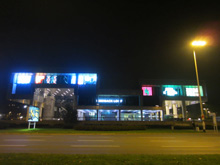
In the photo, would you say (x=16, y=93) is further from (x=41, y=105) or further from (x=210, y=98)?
(x=210, y=98)

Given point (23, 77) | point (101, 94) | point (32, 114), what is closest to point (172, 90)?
point (101, 94)

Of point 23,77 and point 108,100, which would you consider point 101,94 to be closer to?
point 108,100

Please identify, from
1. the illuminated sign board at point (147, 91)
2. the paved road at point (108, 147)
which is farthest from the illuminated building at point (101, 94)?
the paved road at point (108, 147)

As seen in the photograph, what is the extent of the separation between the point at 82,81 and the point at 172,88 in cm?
2966

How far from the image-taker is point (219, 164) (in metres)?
6.61

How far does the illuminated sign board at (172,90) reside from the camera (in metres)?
54.6

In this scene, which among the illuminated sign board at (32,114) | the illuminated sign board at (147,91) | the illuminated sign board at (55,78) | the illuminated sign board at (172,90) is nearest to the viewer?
the illuminated sign board at (32,114)

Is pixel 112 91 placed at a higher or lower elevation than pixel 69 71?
lower

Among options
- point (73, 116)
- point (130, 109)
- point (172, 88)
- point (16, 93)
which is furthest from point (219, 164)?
point (16, 93)

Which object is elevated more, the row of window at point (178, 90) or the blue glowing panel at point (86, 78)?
the blue glowing panel at point (86, 78)

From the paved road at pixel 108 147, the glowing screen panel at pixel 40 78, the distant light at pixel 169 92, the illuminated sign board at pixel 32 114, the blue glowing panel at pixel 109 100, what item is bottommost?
the paved road at pixel 108 147

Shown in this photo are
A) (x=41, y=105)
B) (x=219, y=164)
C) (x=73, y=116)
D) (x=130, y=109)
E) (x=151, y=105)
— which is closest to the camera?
(x=219, y=164)

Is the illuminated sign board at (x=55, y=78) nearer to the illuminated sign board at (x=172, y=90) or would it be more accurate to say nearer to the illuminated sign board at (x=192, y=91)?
the illuminated sign board at (x=172, y=90)

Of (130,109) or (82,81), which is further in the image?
(82,81)
